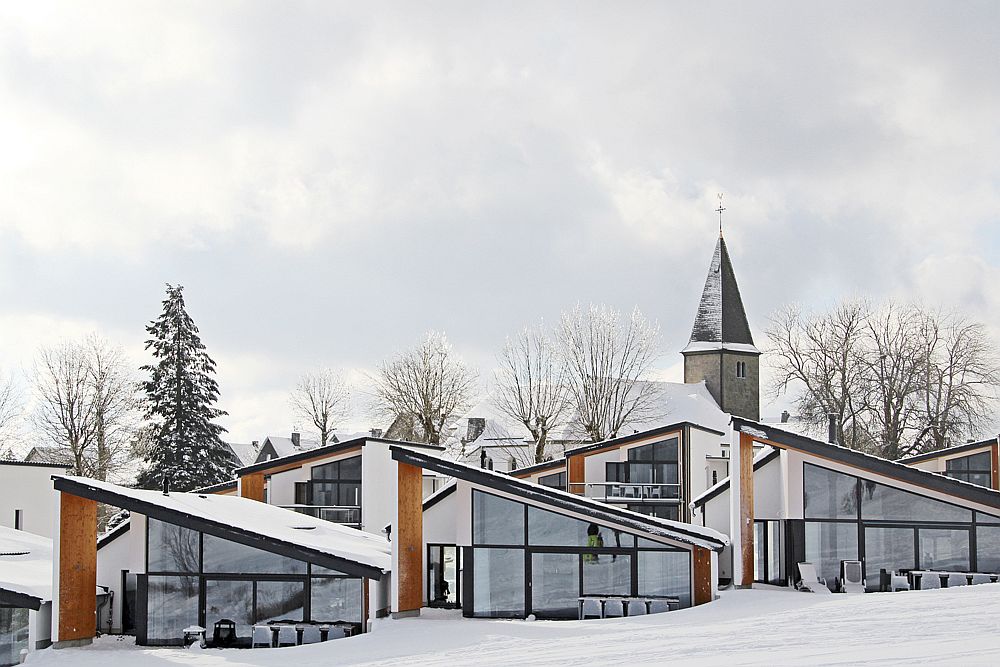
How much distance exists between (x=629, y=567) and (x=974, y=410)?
29.0 m

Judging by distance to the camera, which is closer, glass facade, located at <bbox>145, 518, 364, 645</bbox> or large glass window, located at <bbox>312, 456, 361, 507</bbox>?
glass facade, located at <bbox>145, 518, 364, 645</bbox>

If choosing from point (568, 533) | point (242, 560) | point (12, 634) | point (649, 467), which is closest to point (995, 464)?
point (649, 467)

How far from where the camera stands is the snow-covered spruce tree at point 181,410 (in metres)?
43.0

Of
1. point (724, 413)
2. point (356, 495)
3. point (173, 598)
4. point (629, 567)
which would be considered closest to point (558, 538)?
point (629, 567)

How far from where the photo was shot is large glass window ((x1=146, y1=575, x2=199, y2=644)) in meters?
20.7

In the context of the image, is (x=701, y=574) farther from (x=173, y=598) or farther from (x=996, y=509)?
(x=173, y=598)

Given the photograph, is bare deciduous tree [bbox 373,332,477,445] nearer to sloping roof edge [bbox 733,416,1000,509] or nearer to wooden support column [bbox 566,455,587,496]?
wooden support column [bbox 566,455,587,496]

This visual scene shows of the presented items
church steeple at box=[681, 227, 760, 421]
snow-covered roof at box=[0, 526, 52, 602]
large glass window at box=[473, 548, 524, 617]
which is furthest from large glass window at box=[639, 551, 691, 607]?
church steeple at box=[681, 227, 760, 421]

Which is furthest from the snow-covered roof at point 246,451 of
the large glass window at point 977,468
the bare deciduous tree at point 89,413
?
the large glass window at point 977,468

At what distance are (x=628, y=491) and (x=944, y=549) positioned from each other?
1126 cm

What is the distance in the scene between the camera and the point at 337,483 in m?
29.8

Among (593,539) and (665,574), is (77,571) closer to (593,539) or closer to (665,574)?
(593,539)

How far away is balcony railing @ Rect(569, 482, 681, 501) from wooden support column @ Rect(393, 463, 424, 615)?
10.5m

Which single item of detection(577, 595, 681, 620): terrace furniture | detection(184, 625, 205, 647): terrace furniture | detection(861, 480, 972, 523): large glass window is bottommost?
detection(184, 625, 205, 647): terrace furniture
